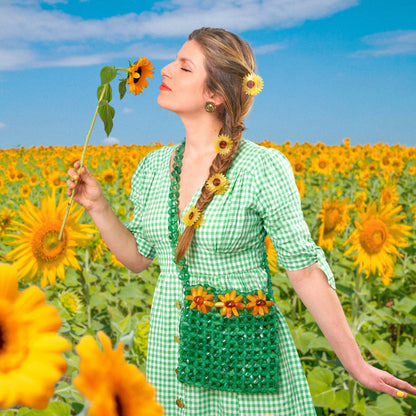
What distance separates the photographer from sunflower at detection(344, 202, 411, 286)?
2.32 metres

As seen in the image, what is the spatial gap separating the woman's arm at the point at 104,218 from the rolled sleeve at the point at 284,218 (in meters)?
0.49

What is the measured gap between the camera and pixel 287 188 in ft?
4.91

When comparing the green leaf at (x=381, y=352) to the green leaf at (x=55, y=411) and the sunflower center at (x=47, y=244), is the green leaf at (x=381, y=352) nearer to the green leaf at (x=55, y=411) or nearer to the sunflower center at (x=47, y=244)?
the sunflower center at (x=47, y=244)

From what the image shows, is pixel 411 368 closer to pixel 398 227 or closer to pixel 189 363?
pixel 398 227

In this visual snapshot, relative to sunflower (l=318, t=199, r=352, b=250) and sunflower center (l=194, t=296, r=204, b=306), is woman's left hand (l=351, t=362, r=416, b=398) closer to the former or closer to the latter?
sunflower center (l=194, t=296, r=204, b=306)

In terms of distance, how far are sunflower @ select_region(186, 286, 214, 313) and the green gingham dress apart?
0.18 feet

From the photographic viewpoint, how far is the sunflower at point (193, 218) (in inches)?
58.4

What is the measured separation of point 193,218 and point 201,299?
0.76 ft

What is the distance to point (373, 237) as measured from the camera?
236 cm

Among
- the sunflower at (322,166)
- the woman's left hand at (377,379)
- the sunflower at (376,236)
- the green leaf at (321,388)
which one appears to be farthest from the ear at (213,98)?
the sunflower at (322,166)

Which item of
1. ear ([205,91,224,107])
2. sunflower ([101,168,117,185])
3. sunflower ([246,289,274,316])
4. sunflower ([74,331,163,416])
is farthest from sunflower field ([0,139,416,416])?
sunflower ([101,168,117,185])

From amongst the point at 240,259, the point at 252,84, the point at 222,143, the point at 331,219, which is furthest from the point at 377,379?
the point at 331,219

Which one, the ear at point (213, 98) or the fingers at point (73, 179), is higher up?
the ear at point (213, 98)

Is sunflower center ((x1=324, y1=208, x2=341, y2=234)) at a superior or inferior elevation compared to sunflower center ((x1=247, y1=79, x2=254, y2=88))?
inferior
